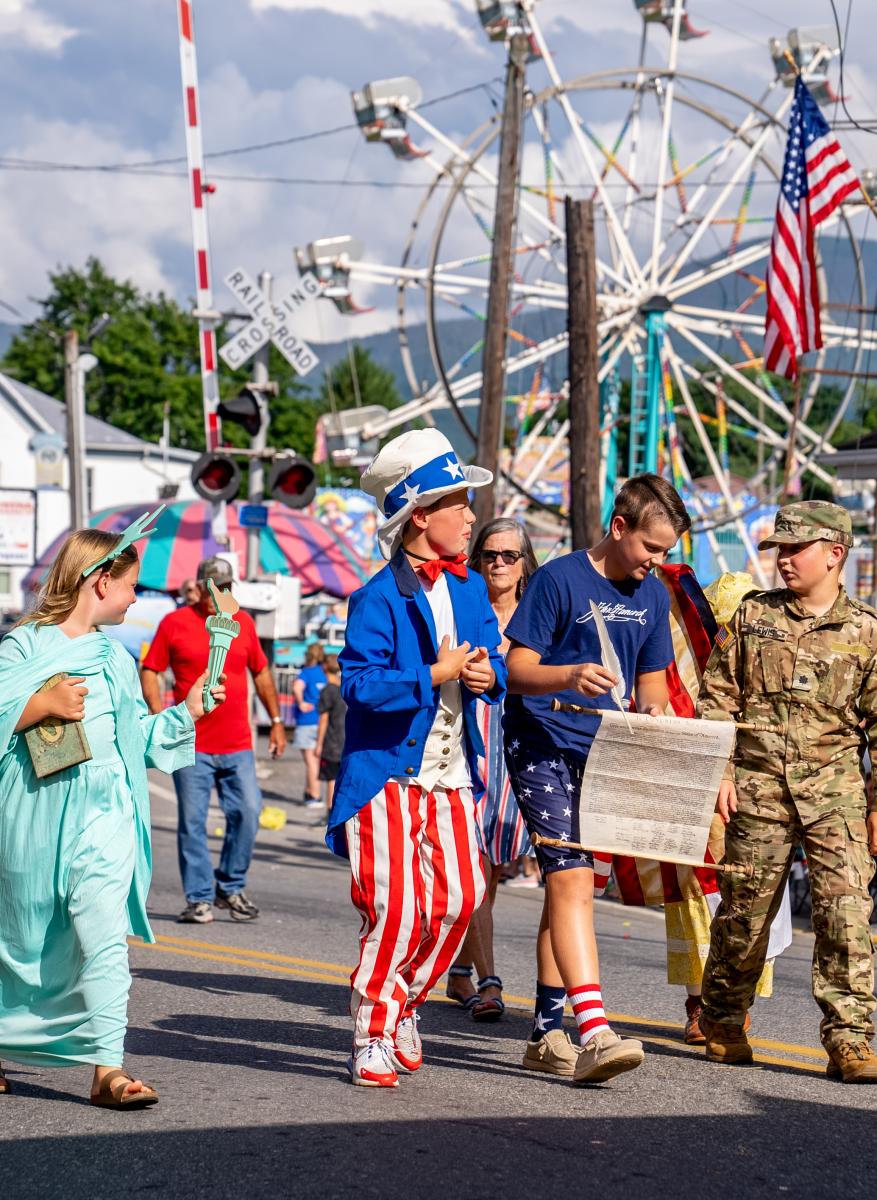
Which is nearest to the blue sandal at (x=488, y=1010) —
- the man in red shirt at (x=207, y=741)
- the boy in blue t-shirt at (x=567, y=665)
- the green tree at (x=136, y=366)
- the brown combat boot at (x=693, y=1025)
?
the brown combat boot at (x=693, y=1025)

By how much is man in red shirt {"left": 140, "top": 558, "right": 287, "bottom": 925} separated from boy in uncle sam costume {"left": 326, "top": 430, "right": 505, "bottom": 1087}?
4.46 metres

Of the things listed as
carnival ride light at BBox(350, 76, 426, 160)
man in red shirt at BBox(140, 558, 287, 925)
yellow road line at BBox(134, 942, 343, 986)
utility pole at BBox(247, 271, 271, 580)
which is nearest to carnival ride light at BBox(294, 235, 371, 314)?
carnival ride light at BBox(350, 76, 426, 160)

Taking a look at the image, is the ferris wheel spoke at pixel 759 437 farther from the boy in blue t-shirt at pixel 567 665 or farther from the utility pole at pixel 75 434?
the boy in blue t-shirt at pixel 567 665

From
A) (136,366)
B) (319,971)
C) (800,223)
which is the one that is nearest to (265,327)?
(800,223)

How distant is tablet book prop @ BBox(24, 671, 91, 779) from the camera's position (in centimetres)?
518

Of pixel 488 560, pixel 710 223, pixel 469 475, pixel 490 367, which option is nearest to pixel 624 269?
pixel 710 223

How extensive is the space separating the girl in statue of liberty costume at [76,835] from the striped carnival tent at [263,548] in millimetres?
22356

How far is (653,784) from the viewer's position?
5.55 meters

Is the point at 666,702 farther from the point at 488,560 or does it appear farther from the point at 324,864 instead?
the point at 324,864

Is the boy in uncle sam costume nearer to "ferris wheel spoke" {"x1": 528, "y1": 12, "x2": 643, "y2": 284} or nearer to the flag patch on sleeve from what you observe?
the flag patch on sleeve

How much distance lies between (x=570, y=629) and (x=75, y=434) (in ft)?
96.4

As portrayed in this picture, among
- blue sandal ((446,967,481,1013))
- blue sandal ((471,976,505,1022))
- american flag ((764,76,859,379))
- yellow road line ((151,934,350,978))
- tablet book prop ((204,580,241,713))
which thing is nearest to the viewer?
tablet book prop ((204,580,241,713))

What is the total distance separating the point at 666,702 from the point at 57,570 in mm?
2078

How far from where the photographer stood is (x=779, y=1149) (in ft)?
15.7
